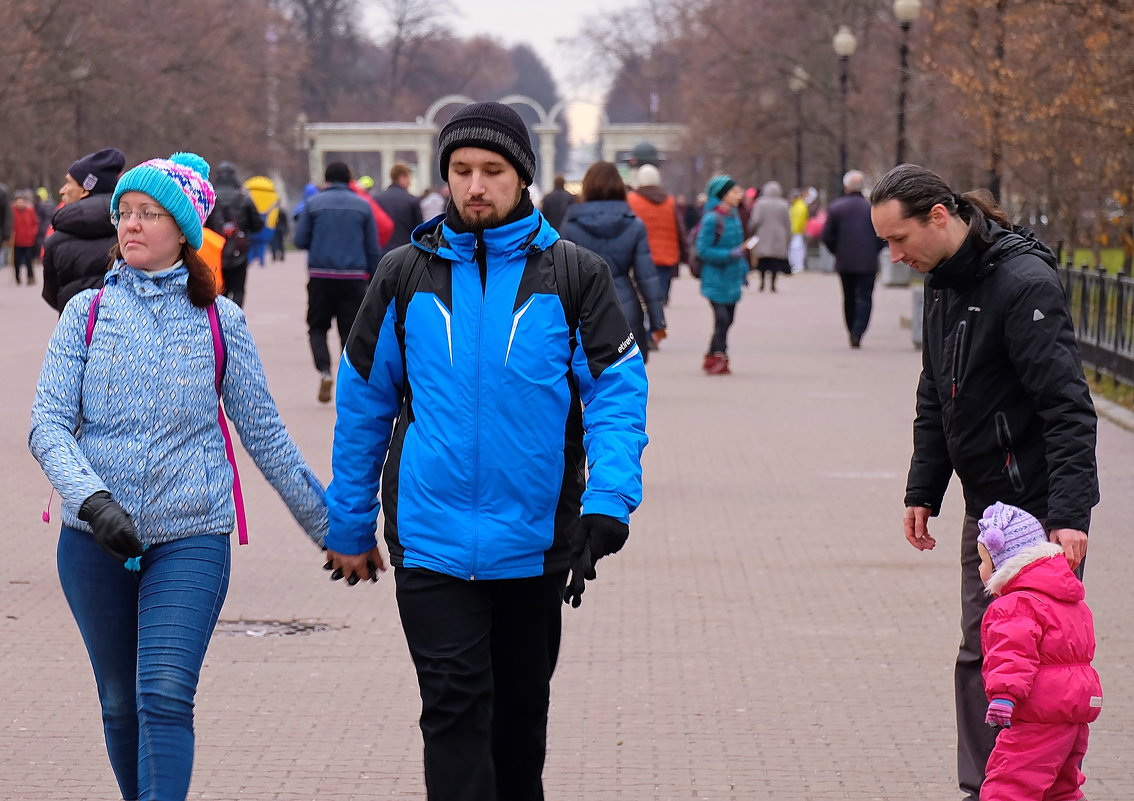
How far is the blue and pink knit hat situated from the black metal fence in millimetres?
11427

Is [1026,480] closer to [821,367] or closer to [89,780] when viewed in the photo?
[89,780]

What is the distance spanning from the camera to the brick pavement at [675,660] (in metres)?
5.31

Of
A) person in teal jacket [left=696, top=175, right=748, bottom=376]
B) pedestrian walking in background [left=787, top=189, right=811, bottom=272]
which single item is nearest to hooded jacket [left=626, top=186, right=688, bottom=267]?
person in teal jacket [left=696, top=175, right=748, bottom=376]

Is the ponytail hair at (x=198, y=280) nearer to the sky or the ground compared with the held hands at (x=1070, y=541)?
nearer to the sky

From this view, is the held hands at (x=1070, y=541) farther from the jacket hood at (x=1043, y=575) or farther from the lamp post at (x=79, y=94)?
the lamp post at (x=79, y=94)

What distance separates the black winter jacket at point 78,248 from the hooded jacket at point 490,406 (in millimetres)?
3996

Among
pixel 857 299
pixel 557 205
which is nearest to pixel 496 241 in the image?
pixel 557 205

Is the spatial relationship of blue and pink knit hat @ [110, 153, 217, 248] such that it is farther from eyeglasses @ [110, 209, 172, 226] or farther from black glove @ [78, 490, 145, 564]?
black glove @ [78, 490, 145, 564]

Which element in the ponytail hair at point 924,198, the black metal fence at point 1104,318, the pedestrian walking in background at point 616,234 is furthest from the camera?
the black metal fence at point 1104,318

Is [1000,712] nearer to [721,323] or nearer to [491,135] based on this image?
[491,135]

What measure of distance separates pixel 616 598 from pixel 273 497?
302 cm

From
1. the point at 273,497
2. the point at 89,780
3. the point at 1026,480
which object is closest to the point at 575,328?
the point at 1026,480

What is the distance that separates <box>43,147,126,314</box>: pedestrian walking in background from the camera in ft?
25.5

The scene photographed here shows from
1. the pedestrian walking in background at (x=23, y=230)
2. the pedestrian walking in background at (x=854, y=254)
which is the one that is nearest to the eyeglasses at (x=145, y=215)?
the pedestrian walking in background at (x=854, y=254)
